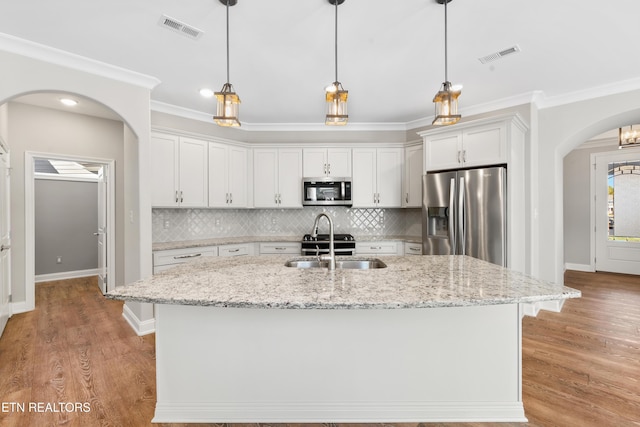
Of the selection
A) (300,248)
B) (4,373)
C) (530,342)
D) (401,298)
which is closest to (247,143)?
(300,248)

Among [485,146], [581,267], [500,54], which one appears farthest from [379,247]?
[581,267]

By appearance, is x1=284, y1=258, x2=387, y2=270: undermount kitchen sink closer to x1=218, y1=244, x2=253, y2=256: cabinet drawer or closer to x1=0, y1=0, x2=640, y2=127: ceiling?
x1=0, y1=0, x2=640, y2=127: ceiling

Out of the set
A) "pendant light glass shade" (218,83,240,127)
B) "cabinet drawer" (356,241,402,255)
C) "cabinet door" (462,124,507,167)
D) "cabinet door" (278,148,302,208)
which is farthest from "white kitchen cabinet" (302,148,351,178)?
"pendant light glass shade" (218,83,240,127)

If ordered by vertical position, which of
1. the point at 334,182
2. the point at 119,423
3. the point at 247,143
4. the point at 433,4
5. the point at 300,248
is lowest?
the point at 119,423

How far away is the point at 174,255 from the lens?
3.48 meters

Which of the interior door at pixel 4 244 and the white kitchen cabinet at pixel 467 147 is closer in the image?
the interior door at pixel 4 244

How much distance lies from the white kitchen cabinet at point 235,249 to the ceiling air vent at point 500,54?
3.41 m

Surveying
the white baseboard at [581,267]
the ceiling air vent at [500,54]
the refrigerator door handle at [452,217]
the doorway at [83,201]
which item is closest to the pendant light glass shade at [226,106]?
the ceiling air vent at [500,54]

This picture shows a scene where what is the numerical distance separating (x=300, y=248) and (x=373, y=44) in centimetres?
267

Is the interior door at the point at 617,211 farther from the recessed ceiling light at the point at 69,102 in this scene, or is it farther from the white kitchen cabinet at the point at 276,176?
the recessed ceiling light at the point at 69,102

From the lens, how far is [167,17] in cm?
212

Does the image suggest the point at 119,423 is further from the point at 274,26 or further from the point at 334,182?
the point at 334,182

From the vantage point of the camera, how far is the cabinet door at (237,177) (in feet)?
13.9

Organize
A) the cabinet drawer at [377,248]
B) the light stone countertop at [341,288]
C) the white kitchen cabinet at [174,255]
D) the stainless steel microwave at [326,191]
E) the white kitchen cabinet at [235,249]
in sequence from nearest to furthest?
1. the light stone countertop at [341,288]
2. the white kitchen cabinet at [174,255]
3. the white kitchen cabinet at [235,249]
4. the cabinet drawer at [377,248]
5. the stainless steel microwave at [326,191]
